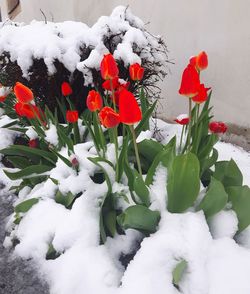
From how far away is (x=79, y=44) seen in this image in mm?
2672

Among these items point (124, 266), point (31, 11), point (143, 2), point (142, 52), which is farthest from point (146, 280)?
point (31, 11)

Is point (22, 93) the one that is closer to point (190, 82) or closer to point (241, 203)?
point (190, 82)

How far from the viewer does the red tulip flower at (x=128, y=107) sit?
1.17 m

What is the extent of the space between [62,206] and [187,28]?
2276mm

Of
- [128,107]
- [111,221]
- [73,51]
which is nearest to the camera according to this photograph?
[128,107]

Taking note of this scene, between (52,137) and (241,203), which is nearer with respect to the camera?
(241,203)

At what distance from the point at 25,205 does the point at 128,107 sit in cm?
89

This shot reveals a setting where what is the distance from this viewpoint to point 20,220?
184cm

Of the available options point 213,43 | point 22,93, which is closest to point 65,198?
point 22,93

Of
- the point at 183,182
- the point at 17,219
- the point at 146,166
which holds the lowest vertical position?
the point at 17,219

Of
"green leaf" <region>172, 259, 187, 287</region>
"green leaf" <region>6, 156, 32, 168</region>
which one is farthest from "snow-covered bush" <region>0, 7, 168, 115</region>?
"green leaf" <region>172, 259, 187, 287</region>

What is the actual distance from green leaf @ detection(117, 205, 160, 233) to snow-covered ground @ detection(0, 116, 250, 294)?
38 millimetres

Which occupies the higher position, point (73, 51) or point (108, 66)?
point (108, 66)

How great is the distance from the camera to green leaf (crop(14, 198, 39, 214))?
179 cm
